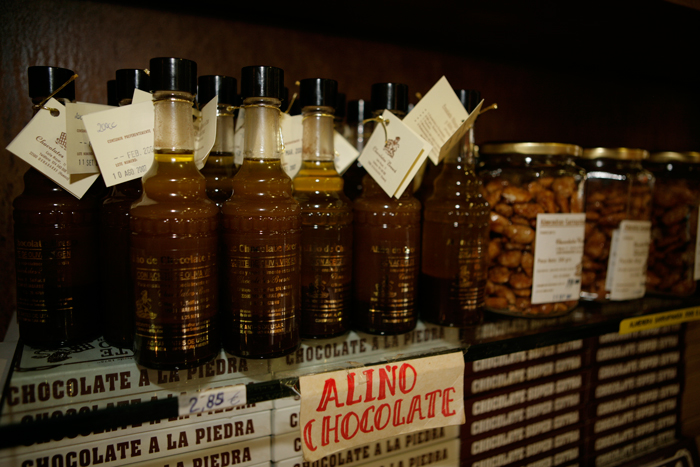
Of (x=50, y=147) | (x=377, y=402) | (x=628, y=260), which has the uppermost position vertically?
(x=50, y=147)

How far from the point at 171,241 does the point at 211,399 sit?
0.64ft

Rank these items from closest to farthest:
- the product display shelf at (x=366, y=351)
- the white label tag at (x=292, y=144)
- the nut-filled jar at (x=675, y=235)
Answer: the product display shelf at (x=366, y=351), the white label tag at (x=292, y=144), the nut-filled jar at (x=675, y=235)

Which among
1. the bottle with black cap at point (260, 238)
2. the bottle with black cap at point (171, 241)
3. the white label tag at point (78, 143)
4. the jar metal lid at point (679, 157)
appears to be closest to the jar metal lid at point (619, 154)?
the jar metal lid at point (679, 157)

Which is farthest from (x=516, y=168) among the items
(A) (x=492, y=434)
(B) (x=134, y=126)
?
(B) (x=134, y=126)

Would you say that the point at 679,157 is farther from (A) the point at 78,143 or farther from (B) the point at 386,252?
(A) the point at 78,143

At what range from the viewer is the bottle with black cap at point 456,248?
0.78 m

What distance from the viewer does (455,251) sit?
77 centimetres

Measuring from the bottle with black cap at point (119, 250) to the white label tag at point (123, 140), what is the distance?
0.15ft

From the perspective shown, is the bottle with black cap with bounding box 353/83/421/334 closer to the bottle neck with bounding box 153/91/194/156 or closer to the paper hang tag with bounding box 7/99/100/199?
the bottle neck with bounding box 153/91/194/156

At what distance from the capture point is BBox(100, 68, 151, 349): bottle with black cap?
0.65 meters

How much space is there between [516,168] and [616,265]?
323 mm

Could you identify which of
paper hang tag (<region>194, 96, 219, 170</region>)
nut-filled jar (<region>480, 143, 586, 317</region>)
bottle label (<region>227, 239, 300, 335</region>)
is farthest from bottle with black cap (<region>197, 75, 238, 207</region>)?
nut-filled jar (<region>480, 143, 586, 317</region>)

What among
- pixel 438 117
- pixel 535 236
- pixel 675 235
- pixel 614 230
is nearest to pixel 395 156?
pixel 438 117

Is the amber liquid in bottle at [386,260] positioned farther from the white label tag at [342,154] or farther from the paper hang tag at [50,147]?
the paper hang tag at [50,147]
